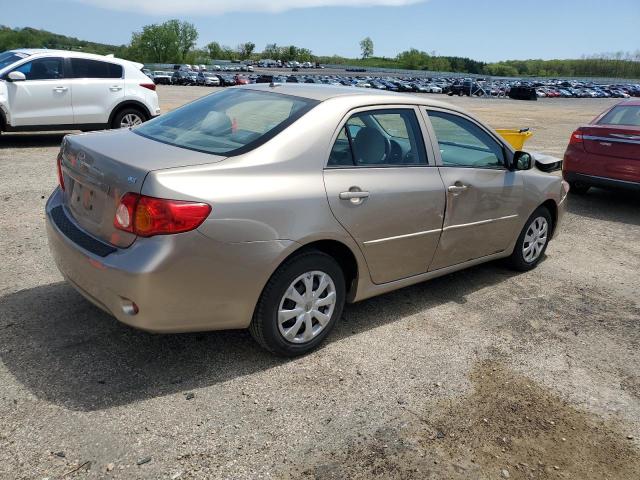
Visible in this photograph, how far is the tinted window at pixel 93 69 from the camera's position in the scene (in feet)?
33.8

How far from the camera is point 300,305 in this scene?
351cm

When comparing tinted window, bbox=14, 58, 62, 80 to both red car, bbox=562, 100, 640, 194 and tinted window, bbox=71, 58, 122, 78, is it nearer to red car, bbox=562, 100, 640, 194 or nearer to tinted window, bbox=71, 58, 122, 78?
tinted window, bbox=71, 58, 122, 78

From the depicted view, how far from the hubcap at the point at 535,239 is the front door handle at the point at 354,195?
2.30m

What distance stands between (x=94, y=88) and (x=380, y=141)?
318 inches

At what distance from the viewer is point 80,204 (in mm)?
3410

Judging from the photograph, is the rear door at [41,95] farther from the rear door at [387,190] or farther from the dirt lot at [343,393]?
the rear door at [387,190]

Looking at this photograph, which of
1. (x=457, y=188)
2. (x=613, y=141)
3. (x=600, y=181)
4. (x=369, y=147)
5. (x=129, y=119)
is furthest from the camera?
(x=129, y=119)

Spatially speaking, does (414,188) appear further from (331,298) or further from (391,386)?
(391,386)

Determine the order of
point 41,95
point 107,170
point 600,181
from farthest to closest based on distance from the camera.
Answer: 1. point 41,95
2. point 600,181
3. point 107,170

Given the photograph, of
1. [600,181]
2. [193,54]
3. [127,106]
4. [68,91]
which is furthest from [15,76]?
[193,54]

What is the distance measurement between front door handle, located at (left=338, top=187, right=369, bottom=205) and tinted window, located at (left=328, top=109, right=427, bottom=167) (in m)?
0.19

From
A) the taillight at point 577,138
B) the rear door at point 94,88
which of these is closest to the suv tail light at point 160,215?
the taillight at point 577,138

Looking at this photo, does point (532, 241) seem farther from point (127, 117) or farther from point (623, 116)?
point (127, 117)

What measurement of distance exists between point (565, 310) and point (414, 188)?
179 cm
